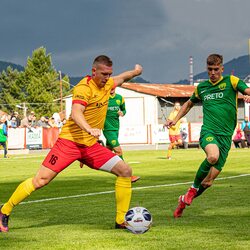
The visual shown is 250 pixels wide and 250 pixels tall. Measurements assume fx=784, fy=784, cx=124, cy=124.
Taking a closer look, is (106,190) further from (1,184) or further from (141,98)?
(141,98)

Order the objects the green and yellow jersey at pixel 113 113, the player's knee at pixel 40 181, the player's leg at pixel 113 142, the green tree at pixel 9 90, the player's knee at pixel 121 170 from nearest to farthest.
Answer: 1. the player's knee at pixel 40 181
2. the player's knee at pixel 121 170
3. the player's leg at pixel 113 142
4. the green and yellow jersey at pixel 113 113
5. the green tree at pixel 9 90

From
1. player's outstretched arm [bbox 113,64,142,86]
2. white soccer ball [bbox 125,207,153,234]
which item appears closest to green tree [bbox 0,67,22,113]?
player's outstretched arm [bbox 113,64,142,86]

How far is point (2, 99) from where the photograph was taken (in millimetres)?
133375

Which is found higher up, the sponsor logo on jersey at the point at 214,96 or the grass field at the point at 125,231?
the sponsor logo on jersey at the point at 214,96

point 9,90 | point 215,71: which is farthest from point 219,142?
point 9,90

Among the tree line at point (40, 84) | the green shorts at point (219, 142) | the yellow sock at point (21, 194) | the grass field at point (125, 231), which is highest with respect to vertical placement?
the tree line at point (40, 84)

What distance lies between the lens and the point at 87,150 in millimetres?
9672

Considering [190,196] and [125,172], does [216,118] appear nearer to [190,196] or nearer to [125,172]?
[190,196]

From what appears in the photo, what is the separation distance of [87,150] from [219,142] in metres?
2.33

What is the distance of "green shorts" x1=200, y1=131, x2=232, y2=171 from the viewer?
11.1 m

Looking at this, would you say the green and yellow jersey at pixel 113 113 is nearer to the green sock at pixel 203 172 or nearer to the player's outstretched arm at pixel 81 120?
the green sock at pixel 203 172

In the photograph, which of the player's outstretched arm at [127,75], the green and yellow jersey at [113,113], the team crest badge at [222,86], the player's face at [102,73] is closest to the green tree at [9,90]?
the green and yellow jersey at [113,113]

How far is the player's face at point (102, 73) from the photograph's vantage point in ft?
30.7

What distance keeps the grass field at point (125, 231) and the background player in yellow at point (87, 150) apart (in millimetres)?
428
